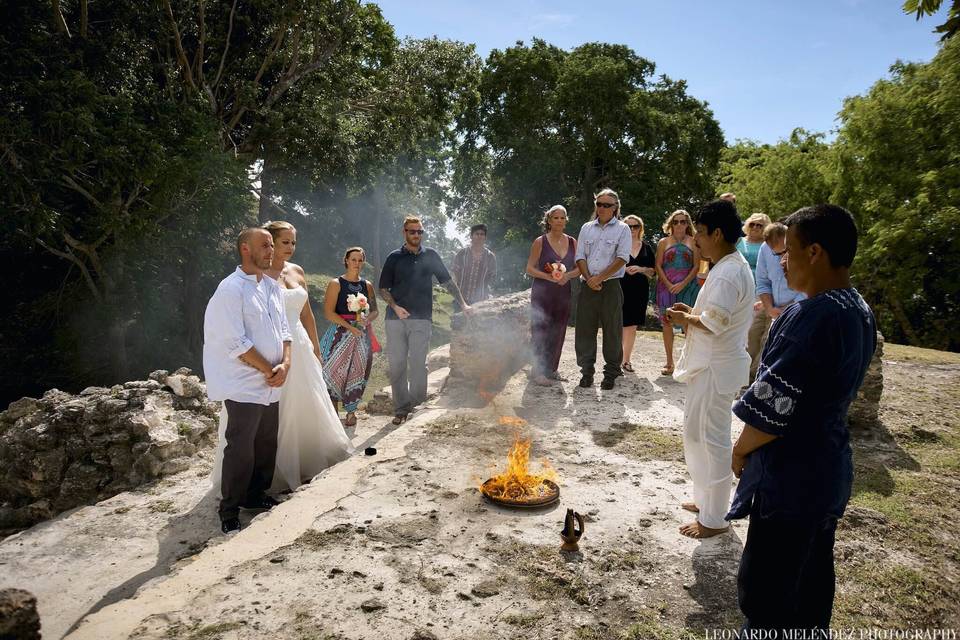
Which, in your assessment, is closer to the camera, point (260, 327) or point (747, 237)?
point (260, 327)

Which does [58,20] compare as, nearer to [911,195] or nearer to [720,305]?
[720,305]

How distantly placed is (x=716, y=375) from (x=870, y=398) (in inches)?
144

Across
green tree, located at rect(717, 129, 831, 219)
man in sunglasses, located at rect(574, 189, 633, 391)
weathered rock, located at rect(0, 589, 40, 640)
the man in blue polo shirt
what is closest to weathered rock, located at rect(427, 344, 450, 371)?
the man in blue polo shirt

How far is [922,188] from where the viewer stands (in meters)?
19.5

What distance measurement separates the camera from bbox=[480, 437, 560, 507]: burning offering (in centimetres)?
Answer: 423

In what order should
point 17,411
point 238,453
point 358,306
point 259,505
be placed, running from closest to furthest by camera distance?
1. point 238,453
2. point 259,505
3. point 358,306
4. point 17,411

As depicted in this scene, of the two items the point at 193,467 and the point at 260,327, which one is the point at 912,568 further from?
the point at 193,467

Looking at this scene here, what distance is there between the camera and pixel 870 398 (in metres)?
6.19

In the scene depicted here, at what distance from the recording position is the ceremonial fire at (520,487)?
13.9 ft

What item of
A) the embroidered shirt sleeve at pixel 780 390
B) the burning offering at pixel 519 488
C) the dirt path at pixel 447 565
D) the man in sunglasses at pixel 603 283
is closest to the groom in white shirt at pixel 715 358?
the dirt path at pixel 447 565

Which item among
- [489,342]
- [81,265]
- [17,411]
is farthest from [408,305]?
[81,265]

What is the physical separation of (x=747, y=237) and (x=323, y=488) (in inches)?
230

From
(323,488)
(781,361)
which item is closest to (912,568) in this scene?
(781,361)

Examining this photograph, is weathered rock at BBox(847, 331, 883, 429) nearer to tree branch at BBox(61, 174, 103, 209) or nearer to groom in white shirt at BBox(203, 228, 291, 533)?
groom in white shirt at BBox(203, 228, 291, 533)
